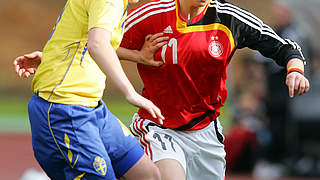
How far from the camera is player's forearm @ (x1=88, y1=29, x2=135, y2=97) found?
357cm

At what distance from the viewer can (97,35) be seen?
11.9ft

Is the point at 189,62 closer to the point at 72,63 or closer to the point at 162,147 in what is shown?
the point at 162,147

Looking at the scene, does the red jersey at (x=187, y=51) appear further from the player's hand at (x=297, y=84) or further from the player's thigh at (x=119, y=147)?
the player's thigh at (x=119, y=147)

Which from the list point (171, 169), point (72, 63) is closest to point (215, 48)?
point (171, 169)

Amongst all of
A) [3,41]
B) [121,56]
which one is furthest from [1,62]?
[121,56]

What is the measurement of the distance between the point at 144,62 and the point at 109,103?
39.8 feet

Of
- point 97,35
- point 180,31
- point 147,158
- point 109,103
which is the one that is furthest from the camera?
point 109,103

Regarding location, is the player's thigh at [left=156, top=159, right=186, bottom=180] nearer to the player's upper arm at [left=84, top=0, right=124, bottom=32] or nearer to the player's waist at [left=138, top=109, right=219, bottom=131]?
the player's waist at [left=138, top=109, right=219, bottom=131]

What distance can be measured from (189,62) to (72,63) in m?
1.05

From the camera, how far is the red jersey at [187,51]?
4.70 metres

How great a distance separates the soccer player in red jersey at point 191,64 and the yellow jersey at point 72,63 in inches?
30.2

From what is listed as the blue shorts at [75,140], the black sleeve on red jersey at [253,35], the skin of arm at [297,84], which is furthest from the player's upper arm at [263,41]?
the blue shorts at [75,140]

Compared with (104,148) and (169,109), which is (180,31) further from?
(104,148)

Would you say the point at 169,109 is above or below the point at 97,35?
below
